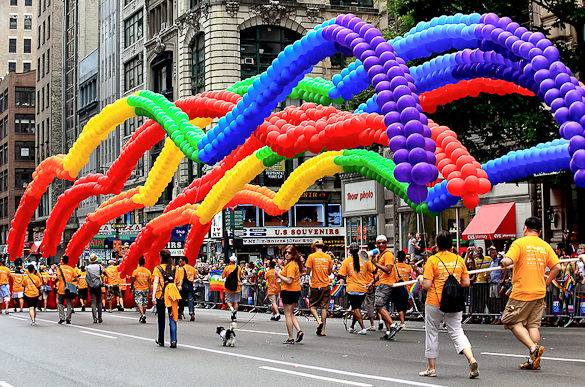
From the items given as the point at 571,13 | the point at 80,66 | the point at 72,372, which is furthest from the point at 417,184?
the point at 80,66

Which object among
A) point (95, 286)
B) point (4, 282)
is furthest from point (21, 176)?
point (95, 286)

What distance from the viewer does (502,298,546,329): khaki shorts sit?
45.0 feet

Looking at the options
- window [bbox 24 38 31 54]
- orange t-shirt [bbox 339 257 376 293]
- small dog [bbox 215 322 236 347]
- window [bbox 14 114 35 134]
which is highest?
window [bbox 24 38 31 54]

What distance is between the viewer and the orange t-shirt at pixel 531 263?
13.7 metres

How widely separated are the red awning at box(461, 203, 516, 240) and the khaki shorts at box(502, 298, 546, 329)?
20.9 meters

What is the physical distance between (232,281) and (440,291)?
1423 centimetres

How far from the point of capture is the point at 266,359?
16.3 m

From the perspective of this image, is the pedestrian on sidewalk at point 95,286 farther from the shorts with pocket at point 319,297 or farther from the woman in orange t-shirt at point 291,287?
the woman in orange t-shirt at point 291,287

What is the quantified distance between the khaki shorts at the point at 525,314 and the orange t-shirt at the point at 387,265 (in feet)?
24.4

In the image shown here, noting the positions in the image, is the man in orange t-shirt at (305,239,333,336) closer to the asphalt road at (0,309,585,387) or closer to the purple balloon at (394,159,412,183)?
the asphalt road at (0,309,585,387)

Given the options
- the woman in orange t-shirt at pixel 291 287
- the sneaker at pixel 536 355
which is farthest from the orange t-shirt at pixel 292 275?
the sneaker at pixel 536 355

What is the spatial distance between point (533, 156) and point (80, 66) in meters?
72.7

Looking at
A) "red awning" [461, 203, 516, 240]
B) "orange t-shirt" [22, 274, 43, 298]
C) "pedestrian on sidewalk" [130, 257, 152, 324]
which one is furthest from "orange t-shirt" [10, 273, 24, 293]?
"red awning" [461, 203, 516, 240]

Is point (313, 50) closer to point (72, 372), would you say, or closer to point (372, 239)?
point (72, 372)
